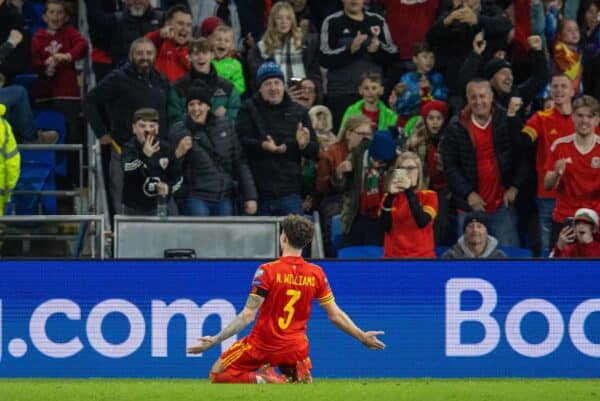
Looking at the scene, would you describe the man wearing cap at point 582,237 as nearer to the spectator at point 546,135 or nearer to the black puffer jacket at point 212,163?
the spectator at point 546,135

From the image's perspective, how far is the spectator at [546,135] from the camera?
15.0 m

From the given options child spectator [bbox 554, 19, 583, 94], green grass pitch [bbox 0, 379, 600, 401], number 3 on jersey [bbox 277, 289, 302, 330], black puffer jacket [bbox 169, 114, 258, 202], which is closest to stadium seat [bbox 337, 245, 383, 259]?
black puffer jacket [bbox 169, 114, 258, 202]

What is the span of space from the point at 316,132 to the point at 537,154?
2.37 metres

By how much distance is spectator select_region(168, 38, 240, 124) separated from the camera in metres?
15.0

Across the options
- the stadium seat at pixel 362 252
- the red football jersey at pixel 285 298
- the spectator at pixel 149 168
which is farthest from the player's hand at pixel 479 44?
the red football jersey at pixel 285 298

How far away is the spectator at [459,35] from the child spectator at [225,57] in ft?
7.24

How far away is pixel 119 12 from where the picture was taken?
1642cm

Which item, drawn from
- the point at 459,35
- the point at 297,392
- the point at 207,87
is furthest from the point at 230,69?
the point at 297,392

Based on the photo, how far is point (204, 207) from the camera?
1458 centimetres

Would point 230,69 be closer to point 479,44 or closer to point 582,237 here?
point 479,44

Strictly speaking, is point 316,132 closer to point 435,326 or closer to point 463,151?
point 463,151

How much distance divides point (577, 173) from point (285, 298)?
5483mm

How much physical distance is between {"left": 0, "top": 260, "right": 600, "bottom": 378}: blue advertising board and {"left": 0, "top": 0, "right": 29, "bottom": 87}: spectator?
4.00 m

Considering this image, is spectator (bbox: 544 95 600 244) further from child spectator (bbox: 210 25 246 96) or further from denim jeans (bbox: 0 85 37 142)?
denim jeans (bbox: 0 85 37 142)
